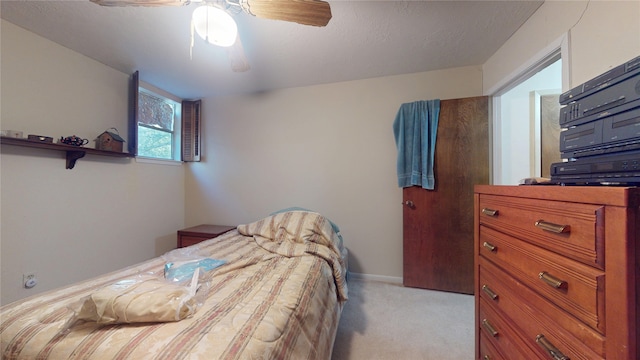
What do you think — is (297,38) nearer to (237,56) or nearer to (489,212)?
(237,56)

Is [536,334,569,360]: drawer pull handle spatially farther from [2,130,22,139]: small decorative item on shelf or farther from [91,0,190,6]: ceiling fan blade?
[2,130,22,139]: small decorative item on shelf

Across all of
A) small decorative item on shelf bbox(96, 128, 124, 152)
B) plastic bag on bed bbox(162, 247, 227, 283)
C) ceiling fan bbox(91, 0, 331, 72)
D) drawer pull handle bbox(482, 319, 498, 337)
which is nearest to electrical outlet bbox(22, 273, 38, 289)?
small decorative item on shelf bbox(96, 128, 124, 152)

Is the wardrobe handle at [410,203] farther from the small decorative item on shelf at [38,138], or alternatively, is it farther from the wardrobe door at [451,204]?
the small decorative item on shelf at [38,138]

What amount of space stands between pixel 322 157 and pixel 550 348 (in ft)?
7.66

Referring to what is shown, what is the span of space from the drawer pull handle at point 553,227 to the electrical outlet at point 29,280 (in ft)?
10.6

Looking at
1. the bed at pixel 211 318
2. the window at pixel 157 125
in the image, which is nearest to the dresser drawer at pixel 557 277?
the bed at pixel 211 318

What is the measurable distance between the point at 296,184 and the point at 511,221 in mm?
2262

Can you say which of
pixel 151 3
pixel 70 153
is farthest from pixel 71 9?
pixel 70 153

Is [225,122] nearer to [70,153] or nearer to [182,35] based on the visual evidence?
[182,35]

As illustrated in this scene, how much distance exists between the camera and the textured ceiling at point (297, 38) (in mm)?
1552

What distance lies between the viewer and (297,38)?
6.05ft

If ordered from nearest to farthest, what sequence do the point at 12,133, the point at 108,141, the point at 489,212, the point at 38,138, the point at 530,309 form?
1. the point at 530,309
2. the point at 489,212
3. the point at 12,133
4. the point at 38,138
5. the point at 108,141

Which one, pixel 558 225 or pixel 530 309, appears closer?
pixel 558 225

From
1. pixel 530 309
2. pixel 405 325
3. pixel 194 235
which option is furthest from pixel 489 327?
pixel 194 235
